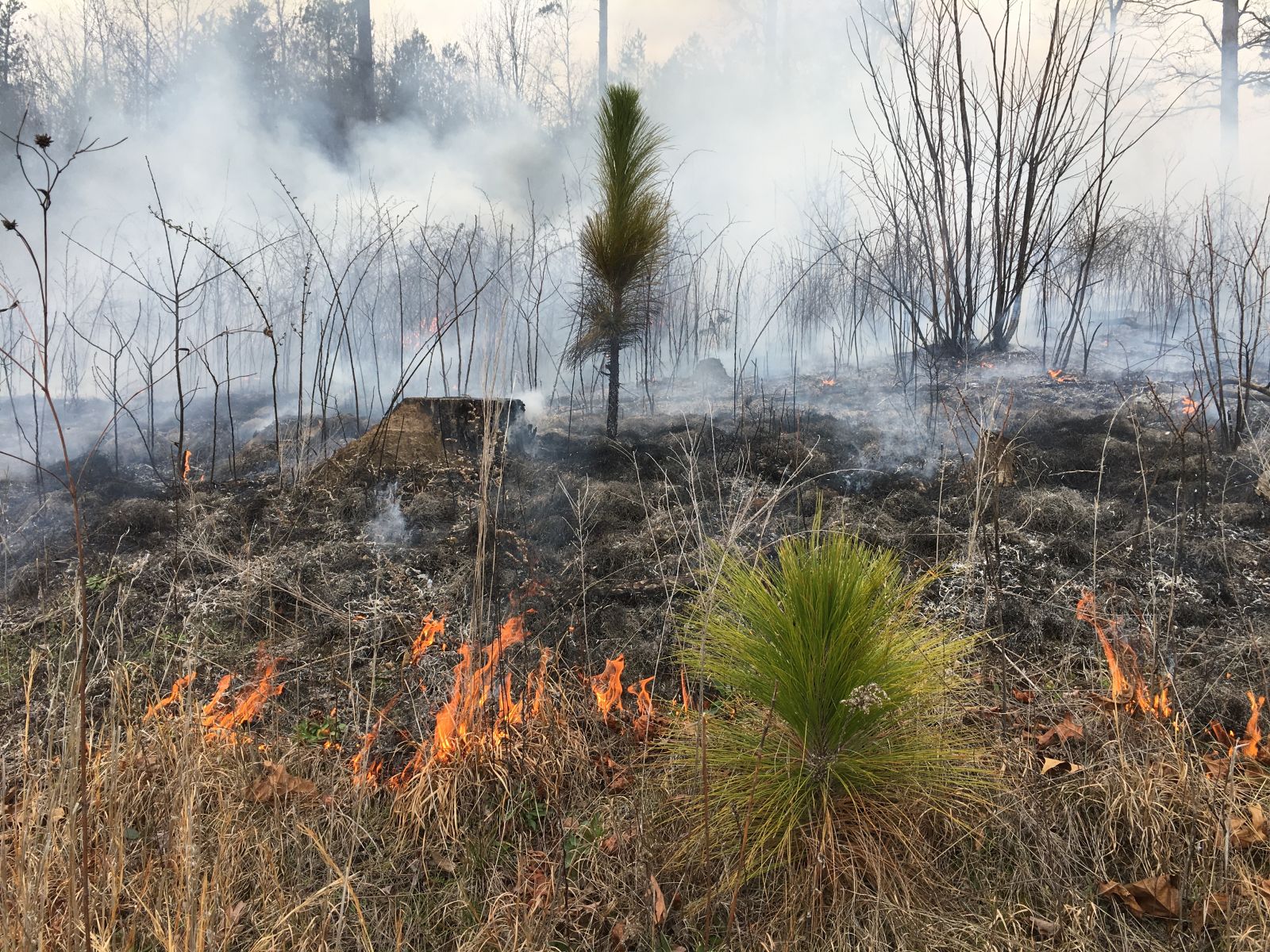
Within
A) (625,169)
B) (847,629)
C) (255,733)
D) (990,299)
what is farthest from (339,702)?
(990,299)

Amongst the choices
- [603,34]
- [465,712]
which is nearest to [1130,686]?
[465,712]

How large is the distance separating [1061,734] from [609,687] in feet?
5.31

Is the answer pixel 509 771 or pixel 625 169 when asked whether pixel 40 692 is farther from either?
pixel 625 169

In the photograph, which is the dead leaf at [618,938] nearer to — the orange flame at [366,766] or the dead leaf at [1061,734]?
the orange flame at [366,766]

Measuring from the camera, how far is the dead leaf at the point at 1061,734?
8.00 ft

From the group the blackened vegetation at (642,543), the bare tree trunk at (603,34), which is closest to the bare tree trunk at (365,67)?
the bare tree trunk at (603,34)

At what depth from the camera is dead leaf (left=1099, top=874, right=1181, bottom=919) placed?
1.83 metres

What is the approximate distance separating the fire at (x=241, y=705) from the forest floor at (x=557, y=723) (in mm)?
15

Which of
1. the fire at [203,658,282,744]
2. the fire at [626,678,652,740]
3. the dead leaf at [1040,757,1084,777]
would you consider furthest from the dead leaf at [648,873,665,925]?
the fire at [203,658,282,744]

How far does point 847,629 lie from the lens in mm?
1858

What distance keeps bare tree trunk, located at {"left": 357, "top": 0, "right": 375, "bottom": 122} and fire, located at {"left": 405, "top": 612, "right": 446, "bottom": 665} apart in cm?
1285

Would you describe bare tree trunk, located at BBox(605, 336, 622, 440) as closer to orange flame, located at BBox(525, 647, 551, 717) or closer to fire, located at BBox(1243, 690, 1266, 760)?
orange flame, located at BBox(525, 647, 551, 717)

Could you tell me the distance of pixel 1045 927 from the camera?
5.94 ft

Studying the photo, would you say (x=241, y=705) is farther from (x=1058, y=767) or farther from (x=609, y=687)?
(x=1058, y=767)
